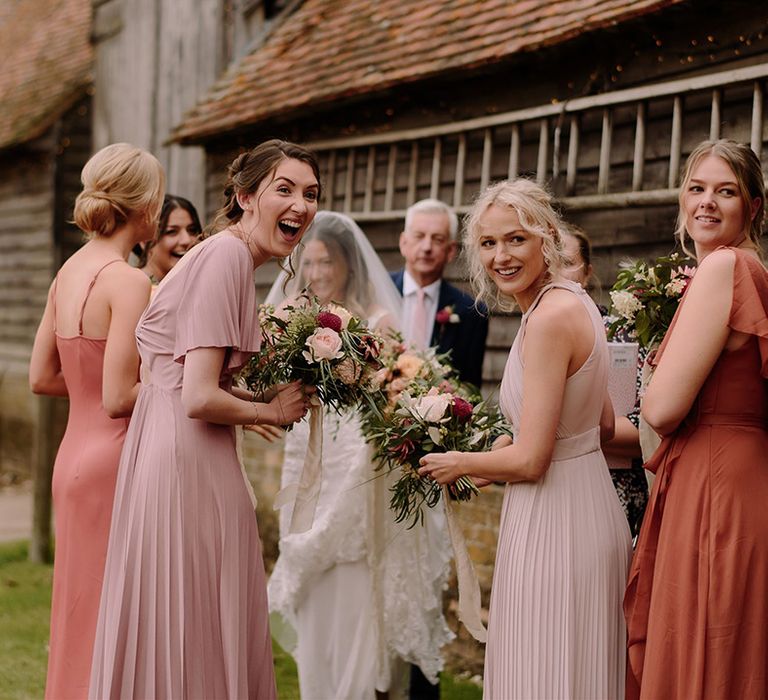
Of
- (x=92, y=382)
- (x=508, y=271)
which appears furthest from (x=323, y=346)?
(x=92, y=382)

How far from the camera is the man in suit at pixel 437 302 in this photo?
5695 mm

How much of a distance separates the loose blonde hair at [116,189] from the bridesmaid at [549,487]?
1.40m

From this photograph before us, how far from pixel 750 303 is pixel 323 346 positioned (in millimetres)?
1418

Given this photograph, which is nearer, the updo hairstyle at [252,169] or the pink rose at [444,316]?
the updo hairstyle at [252,169]

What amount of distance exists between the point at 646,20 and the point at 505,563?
341cm

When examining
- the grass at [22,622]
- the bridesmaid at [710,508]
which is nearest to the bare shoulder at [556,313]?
the bridesmaid at [710,508]

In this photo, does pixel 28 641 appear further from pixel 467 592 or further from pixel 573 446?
pixel 573 446

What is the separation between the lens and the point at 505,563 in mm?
3305

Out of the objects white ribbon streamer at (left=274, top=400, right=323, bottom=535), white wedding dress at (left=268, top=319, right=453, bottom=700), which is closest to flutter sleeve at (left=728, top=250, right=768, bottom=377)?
white ribbon streamer at (left=274, top=400, right=323, bottom=535)

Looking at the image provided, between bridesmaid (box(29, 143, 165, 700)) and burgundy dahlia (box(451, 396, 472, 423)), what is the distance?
3.90 feet

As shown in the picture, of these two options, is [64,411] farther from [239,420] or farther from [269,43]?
[239,420]

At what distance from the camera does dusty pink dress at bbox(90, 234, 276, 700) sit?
3371 millimetres

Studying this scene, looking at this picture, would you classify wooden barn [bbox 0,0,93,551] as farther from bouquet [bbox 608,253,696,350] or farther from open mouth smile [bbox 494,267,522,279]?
open mouth smile [bbox 494,267,522,279]

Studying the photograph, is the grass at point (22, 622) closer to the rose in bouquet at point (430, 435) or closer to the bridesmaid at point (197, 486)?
the bridesmaid at point (197, 486)
